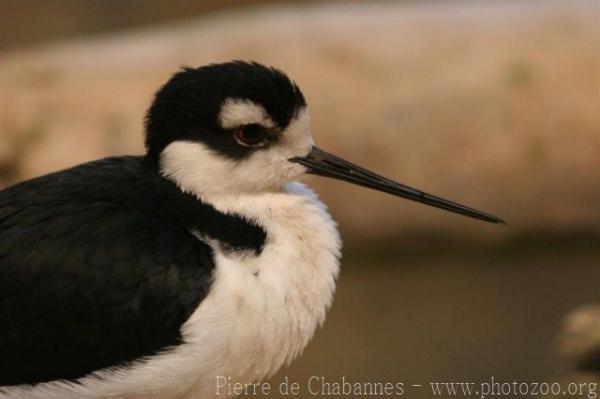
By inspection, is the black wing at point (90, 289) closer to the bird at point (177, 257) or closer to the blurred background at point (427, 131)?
the bird at point (177, 257)

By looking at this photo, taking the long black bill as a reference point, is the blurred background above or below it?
above

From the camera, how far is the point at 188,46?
6.90m

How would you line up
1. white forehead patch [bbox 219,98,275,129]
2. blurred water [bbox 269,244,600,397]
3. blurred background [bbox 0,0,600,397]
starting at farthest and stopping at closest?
blurred background [bbox 0,0,600,397]
blurred water [bbox 269,244,600,397]
white forehead patch [bbox 219,98,275,129]

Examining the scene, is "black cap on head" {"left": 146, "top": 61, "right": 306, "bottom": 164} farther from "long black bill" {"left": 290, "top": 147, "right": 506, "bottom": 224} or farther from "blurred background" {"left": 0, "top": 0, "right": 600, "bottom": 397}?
"blurred background" {"left": 0, "top": 0, "right": 600, "bottom": 397}

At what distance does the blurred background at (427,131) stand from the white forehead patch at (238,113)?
262 centimetres

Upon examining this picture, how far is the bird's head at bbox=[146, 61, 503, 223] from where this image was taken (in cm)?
373

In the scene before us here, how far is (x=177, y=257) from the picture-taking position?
11.8 feet

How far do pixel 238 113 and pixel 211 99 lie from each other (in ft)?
0.30

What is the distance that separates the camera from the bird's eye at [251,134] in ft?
12.4

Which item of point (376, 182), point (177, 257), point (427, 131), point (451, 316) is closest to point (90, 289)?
point (177, 257)

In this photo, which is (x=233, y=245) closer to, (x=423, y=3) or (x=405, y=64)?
(x=405, y=64)

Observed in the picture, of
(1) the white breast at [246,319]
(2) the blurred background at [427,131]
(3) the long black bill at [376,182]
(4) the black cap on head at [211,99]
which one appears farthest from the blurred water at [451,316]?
(4) the black cap on head at [211,99]

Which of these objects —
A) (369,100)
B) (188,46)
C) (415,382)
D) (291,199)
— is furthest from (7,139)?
(291,199)

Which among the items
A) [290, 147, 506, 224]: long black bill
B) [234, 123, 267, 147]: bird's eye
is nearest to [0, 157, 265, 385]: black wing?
[234, 123, 267, 147]: bird's eye
